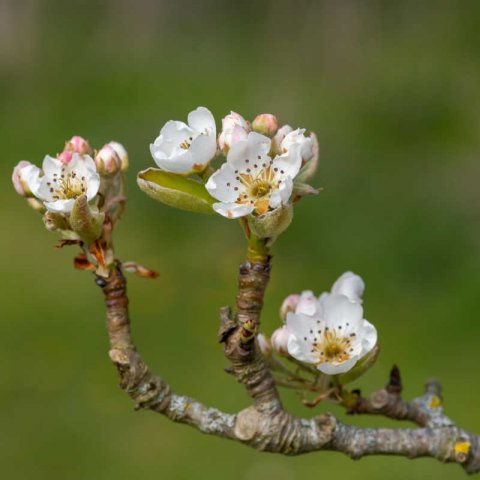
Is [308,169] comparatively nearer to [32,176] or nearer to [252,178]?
[252,178]

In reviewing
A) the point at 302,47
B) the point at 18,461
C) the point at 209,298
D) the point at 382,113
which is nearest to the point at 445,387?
the point at 209,298

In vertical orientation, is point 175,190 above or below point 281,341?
above

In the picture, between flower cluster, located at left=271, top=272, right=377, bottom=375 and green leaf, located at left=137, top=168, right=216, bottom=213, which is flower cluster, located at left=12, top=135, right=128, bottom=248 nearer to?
green leaf, located at left=137, top=168, right=216, bottom=213

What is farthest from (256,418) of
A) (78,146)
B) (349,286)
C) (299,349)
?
(78,146)

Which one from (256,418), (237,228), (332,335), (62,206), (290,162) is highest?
(290,162)

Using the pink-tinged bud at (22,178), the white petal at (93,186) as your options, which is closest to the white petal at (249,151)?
the white petal at (93,186)

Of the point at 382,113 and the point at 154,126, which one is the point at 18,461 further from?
the point at 382,113
